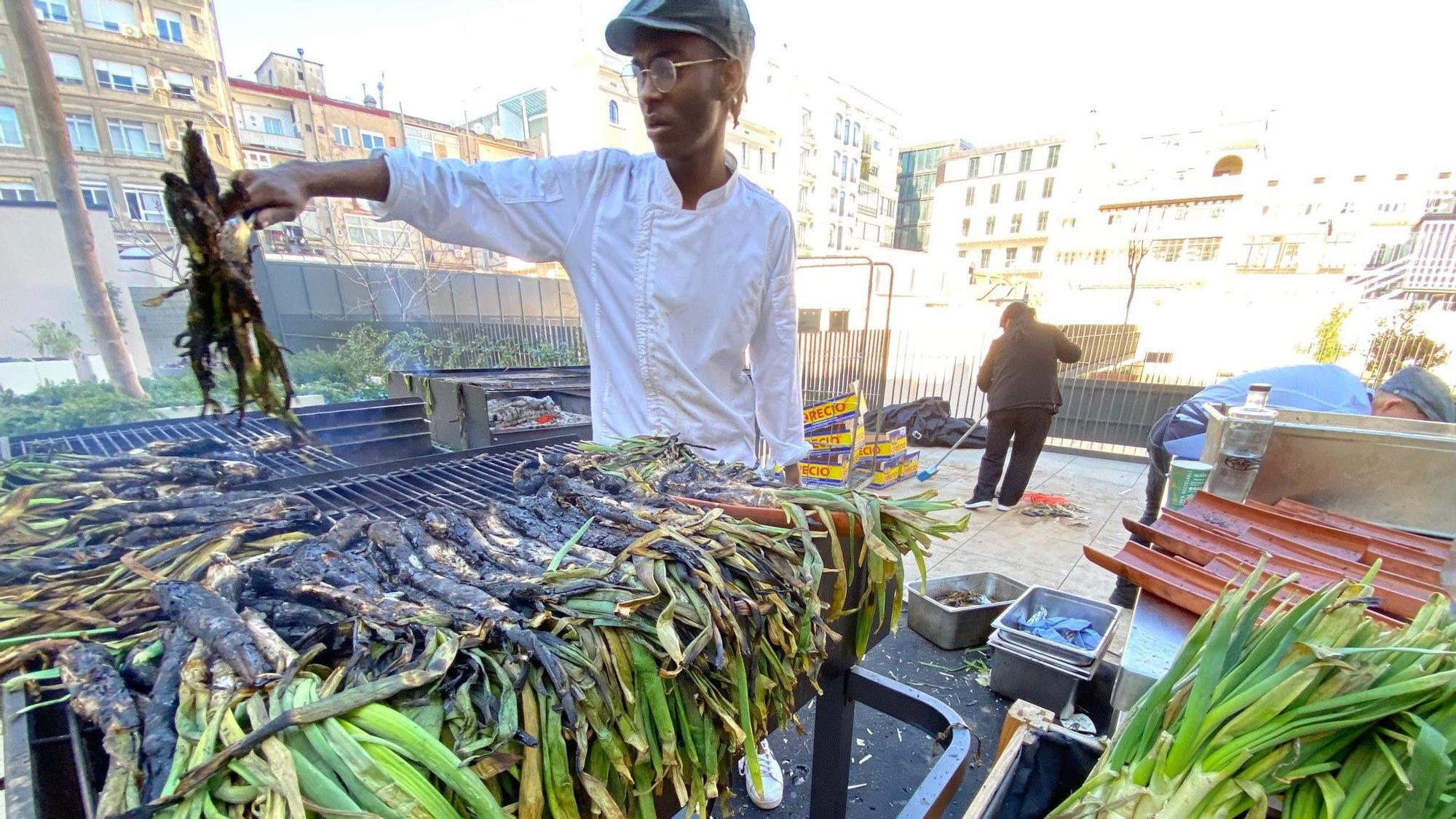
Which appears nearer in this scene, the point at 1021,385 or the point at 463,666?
the point at 463,666

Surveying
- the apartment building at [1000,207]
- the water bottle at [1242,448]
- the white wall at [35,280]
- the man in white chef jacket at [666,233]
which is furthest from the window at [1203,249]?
the white wall at [35,280]

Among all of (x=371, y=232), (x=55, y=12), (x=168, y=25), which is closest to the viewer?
(x=55, y=12)

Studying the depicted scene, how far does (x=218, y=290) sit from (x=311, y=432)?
1.43 meters

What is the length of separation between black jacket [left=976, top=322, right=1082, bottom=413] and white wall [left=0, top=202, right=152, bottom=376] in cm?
1376

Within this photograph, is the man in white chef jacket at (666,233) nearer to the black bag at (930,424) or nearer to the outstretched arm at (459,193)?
the outstretched arm at (459,193)

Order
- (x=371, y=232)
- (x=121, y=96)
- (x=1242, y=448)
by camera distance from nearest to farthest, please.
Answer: (x=1242, y=448) → (x=121, y=96) → (x=371, y=232)

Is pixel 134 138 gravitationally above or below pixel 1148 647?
above

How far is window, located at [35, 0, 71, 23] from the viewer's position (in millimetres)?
16094

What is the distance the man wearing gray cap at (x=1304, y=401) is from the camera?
2.68m

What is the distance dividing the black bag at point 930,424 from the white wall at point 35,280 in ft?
44.6

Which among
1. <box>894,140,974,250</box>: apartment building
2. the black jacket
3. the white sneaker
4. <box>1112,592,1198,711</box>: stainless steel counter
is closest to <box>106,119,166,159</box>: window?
the black jacket

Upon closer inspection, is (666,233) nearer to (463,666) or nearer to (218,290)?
(218,290)

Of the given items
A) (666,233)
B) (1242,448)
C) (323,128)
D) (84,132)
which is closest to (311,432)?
(666,233)

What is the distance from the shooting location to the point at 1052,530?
19.0 feet
